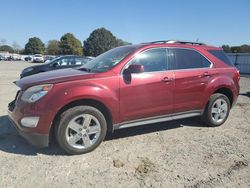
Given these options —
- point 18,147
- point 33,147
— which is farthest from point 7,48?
point 33,147

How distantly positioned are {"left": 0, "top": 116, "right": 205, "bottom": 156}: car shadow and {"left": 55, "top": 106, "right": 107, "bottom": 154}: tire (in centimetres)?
25

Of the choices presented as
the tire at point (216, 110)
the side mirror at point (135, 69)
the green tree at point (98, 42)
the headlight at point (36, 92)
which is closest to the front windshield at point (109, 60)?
the side mirror at point (135, 69)

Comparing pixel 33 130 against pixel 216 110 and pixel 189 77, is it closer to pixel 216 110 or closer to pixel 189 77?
pixel 189 77

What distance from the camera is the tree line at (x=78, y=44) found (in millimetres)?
65188

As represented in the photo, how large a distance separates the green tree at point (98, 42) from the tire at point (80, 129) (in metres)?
61.2

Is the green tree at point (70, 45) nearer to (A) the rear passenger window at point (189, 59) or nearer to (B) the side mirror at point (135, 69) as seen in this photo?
(A) the rear passenger window at point (189, 59)

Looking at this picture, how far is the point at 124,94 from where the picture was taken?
4445mm

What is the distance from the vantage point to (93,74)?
4352mm

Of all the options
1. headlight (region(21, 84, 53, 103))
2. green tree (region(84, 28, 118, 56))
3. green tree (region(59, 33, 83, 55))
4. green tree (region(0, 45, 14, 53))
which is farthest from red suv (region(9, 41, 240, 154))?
green tree (region(0, 45, 14, 53))

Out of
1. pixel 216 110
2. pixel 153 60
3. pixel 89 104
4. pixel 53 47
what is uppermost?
pixel 53 47

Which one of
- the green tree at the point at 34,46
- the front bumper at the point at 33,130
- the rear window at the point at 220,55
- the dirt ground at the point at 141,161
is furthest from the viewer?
the green tree at the point at 34,46

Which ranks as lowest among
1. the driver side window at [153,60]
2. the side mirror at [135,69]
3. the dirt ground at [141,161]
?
the dirt ground at [141,161]

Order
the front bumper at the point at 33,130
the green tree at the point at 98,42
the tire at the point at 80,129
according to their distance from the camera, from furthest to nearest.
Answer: the green tree at the point at 98,42
the tire at the point at 80,129
the front bumper at the point at 33,130

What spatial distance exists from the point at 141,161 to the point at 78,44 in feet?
249
